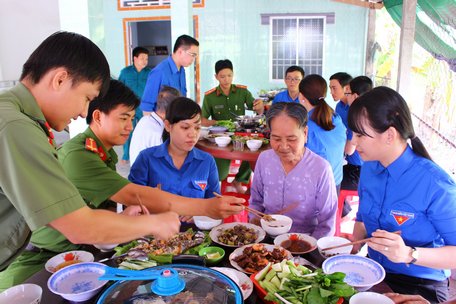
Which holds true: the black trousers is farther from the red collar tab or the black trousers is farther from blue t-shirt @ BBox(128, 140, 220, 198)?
Result: the red collar tab

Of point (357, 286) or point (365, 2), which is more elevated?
point (365, 2)

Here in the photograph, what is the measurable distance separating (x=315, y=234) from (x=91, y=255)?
3.85 feet

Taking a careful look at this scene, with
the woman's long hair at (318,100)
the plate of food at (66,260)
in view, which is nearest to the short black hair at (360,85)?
the woman's long hair at (318,100)

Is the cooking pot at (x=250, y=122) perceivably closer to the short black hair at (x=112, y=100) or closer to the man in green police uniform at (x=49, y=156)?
the short black hair at (x=112, y=100)

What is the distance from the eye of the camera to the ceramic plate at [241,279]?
134 cm

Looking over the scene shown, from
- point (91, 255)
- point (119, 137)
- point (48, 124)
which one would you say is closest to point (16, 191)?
point (48, 124)

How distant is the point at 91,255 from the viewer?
1610 mm

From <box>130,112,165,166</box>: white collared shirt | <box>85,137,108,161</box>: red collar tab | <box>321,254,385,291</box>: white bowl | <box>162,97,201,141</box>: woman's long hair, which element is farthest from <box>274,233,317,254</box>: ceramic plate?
<box>130,112,165,166</box>: white collared shirt

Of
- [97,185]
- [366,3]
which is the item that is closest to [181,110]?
[97,185]

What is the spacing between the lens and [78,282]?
1407 millimetres

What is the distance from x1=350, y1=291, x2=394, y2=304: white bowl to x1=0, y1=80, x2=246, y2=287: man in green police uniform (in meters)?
0.74

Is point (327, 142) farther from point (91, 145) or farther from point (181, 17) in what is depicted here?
point (181, 17)

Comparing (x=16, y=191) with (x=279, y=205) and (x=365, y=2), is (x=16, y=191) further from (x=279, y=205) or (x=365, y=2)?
(x=365, y=2)

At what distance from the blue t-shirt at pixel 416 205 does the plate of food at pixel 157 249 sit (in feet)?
2.88
